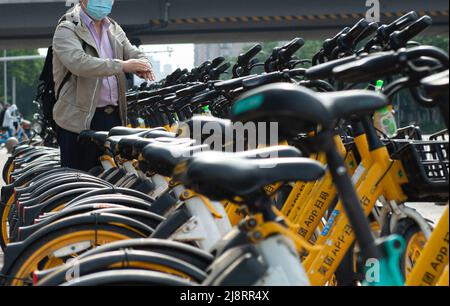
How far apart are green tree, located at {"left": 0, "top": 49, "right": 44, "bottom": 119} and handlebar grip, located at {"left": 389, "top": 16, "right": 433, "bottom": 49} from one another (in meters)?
77.5

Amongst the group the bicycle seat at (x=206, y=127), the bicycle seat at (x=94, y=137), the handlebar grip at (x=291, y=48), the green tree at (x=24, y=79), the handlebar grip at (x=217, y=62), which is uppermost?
the handlebar grip at (x=291, y=48)

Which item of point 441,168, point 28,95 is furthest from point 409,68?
point 28,95

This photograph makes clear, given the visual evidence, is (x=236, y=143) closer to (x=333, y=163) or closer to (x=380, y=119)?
(x=380, y=119)

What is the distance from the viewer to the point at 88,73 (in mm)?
6355

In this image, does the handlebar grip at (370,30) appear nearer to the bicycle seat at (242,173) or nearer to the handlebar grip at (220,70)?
the bicycle seat at (242,173)

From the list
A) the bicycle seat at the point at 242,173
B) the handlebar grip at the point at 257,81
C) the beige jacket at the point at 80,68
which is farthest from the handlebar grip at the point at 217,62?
the bicycle seat at the point at 242,173

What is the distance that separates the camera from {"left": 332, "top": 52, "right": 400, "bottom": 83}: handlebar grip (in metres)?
3.03

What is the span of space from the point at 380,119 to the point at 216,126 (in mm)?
931

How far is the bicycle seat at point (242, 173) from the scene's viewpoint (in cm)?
245

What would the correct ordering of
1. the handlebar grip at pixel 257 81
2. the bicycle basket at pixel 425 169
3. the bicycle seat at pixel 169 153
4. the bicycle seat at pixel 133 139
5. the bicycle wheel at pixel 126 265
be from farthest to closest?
the handlebar grip at pixel 257 81 < the bicycle seat at pixel 133 139 < the bicycle basket at pixel 425 169 < the bicycle seat at pixel 169 153 < the bicycle wheel at pixel 126 265

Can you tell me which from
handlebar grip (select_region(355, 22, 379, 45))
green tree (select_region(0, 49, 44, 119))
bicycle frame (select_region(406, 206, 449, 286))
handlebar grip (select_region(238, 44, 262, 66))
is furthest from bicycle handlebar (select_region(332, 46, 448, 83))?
green tree (select_region(0, 49, 44, 119))

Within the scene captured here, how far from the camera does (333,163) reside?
245 centimetres
